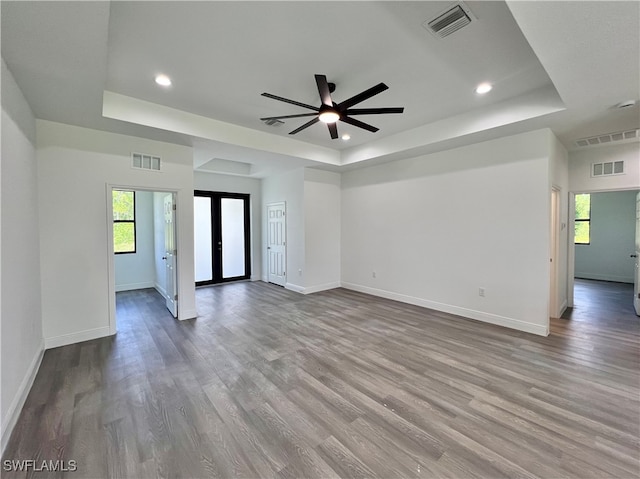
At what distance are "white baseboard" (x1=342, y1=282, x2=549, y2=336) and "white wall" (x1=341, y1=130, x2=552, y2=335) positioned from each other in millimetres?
14

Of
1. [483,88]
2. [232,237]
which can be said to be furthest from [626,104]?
[232,237]

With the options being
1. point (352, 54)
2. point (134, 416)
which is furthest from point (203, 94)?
point (134, 416)

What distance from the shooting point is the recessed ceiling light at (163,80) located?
9.82 feet

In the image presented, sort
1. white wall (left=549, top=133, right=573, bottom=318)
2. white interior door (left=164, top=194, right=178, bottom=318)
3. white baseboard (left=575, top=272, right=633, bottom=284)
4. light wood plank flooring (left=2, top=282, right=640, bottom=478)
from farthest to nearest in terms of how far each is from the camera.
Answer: white baseboard (left=575, top=272, right=633, bottom=284) → white interior door (left=164, top=194, right=178, bottom=318) → white wall (left=549, top=133, right=573, bottom=318) → light wood plank flooring (left=2, top=282, right=640, bottom=478)

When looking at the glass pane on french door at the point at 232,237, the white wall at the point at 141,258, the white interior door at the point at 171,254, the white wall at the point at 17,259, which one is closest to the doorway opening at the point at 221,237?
the glass pane on french door at the point at 232,237

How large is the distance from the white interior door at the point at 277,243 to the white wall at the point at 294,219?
154 millimetres

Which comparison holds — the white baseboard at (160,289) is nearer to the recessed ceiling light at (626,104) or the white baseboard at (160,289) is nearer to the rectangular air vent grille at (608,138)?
the recessed ceiling light at (626,104)

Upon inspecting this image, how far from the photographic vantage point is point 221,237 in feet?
23.9

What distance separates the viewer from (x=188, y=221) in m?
4.53

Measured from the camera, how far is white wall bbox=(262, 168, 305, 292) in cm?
627

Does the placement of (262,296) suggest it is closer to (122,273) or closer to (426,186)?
(122,273)

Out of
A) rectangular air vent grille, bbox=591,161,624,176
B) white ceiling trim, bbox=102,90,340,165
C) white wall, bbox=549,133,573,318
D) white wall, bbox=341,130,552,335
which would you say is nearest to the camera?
white ceiling trim, bbox=102,90,340,165

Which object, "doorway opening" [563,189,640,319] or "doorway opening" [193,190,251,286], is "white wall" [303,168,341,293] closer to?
"doorway opening" [193,190,251,286]

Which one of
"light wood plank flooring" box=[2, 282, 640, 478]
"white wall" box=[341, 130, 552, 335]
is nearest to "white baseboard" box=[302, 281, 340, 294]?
"white wall" box=[341, 130, 552, 335]
